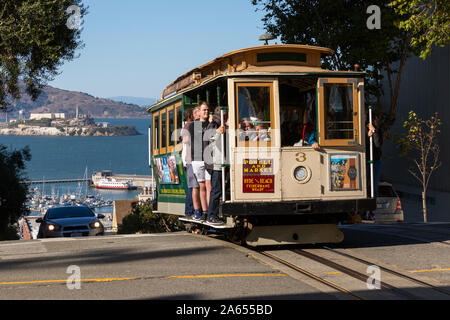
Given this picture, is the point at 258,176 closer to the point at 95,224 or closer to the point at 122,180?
the point at 95,224

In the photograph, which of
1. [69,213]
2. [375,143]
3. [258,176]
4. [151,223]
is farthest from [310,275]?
[151,223]

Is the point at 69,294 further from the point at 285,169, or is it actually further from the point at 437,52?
the point at 437,52

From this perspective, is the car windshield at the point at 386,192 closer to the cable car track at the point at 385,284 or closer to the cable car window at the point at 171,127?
the cable car window at the point at 171,127

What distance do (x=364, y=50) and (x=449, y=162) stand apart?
9791mm

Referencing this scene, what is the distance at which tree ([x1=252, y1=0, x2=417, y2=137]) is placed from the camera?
27.0 meters

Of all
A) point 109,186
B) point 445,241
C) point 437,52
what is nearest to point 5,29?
point 445,241

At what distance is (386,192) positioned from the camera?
2131cm

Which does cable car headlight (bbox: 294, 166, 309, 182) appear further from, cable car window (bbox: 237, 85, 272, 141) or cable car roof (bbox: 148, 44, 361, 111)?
cable car roof (bbox: 148, 44, 361, 111)

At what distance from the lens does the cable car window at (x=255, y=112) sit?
35.9ft

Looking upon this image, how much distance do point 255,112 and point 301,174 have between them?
1.21m

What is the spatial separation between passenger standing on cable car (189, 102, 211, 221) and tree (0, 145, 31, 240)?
19.5 m

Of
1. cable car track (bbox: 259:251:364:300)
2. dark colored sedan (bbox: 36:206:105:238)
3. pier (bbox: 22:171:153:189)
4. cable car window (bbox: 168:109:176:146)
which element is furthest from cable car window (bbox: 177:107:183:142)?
pier (bbox: 22:171:153:189)

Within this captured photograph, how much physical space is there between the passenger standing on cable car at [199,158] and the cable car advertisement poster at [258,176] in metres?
1.26

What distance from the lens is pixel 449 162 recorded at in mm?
34312
